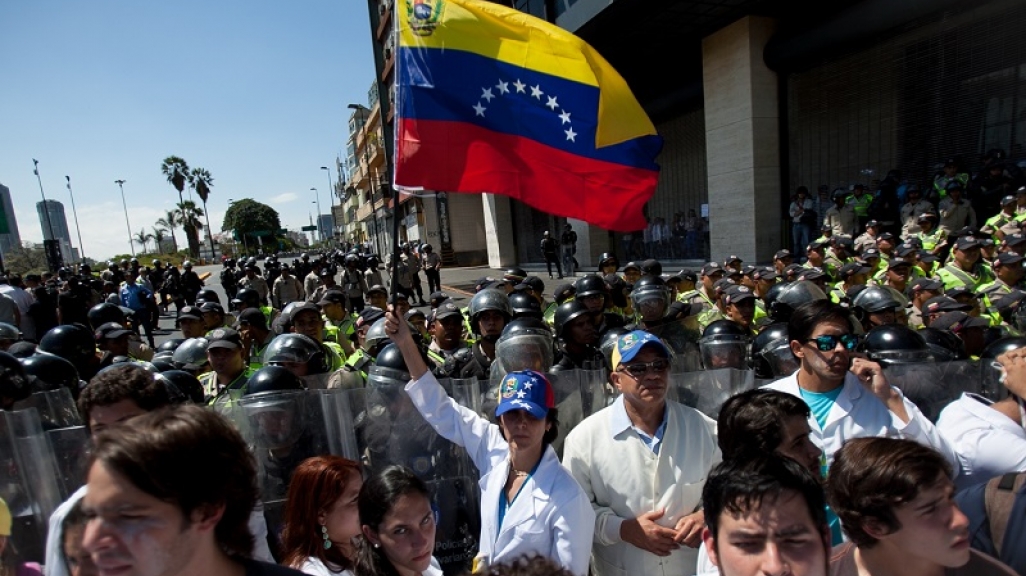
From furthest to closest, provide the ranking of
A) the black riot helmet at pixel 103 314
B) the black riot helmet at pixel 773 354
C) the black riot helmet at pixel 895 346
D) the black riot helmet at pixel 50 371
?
the black riot helmet at pixel 103 314
the black riot helmet at pixel 50 371
the black riot helmet at pixel 773 354
the black riot helmet at pixel 895 346

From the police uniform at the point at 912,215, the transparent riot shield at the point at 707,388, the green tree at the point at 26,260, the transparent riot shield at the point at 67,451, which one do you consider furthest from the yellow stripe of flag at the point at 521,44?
the green tree at the point at 26,260

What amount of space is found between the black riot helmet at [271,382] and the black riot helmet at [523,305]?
2535mm

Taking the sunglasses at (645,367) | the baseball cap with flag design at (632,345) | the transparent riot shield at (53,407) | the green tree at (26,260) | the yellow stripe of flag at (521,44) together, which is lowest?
the transparent riot shield at (53,407)

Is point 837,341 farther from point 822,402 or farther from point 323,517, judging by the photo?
point 323,517

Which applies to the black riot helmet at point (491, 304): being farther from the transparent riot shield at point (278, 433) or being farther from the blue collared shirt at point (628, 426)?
the blue collared shirt at point (628, 426)

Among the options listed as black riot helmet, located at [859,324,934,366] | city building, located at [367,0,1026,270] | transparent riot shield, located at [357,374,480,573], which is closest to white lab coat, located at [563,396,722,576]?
transparent riot shield, located at [357,374,480,573]

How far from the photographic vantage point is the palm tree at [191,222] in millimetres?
63688

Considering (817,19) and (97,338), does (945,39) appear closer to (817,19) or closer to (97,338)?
(817,19)

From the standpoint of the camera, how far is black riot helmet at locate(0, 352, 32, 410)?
117 inches

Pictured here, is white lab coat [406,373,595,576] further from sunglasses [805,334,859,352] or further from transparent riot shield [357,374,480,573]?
sunglasses [805,334,859,352]

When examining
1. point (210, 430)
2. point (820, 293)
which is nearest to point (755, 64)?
point (820, 293)

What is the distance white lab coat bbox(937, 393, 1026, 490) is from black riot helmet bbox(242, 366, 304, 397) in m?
3.13

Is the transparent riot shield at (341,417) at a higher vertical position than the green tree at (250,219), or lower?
lower

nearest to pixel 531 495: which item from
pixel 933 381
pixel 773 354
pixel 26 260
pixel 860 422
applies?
pixel 860 422
